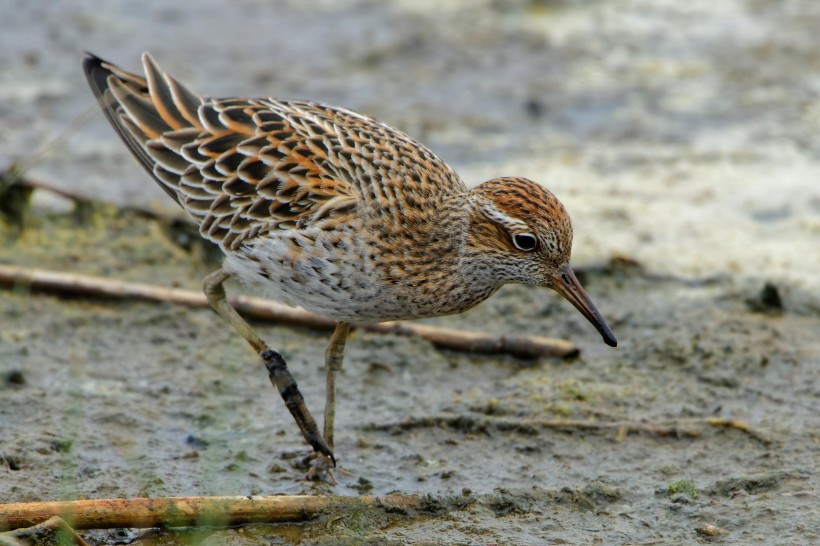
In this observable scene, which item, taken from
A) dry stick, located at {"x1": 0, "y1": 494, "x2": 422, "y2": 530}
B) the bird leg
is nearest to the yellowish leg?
the bird leg

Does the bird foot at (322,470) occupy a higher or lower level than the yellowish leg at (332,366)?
lower

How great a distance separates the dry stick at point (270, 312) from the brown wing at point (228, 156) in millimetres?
1298

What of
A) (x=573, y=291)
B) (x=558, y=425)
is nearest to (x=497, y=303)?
(x=558, y=425)

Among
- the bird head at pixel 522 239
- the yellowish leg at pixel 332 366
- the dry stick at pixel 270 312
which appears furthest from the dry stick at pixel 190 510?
the dry stick at pixel 270 312

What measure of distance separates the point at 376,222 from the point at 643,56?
7.29m

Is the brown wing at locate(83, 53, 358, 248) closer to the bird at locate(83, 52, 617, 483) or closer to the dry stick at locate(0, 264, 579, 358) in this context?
the bird at locate(83, 52, 617, 483)

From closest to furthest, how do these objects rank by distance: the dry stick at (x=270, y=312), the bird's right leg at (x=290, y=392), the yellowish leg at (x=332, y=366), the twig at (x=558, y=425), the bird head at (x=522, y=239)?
the bird head at (x=522, y=239), the bird's right leg at (x=290, y=392), the yellowish leg at (x=332, y=366), the twig at (x=558, y=425), the dry stick at (x=270, y=312)

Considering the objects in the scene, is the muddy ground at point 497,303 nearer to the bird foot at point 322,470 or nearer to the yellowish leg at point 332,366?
the bird foot at point 322,470

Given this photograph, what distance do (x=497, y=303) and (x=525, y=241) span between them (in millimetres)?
2547

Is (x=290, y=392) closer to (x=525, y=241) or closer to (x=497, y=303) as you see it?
(x=525, y=241)

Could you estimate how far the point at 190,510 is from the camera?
20.4 feet

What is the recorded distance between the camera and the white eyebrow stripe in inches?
267

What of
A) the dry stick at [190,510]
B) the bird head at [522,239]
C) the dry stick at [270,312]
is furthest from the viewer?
the dry stick at [270,312]

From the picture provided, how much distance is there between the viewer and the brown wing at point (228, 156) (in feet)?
23.2
